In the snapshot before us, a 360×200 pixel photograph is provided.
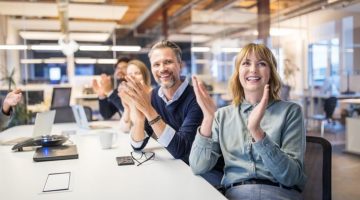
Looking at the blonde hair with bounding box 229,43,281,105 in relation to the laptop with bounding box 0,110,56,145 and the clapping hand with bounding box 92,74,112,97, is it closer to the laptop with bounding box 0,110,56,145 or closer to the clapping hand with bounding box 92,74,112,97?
the laptop with bounding box 0,110,56,145

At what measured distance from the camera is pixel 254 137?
4.09 ft

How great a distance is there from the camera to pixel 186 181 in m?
1.29

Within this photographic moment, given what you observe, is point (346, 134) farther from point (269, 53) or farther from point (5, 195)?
point (5, 195)

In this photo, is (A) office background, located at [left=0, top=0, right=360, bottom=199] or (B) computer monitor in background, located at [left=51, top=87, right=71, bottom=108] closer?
(B) computer monitor in background, located at [left=51, top=87, right=71, bottom=108]

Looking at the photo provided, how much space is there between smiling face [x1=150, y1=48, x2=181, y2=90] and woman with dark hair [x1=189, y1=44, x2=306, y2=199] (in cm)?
47

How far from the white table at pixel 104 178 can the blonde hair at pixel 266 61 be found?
442 mm

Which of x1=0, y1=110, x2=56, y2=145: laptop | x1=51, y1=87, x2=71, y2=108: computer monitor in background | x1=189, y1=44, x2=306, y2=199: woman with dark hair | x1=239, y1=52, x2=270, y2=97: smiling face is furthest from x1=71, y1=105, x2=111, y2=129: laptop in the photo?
x1=239, y1=52, x2=270, y2=97: smiling face

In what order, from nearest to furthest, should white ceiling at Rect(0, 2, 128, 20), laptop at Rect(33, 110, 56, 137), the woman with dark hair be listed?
the woman with dark hair < laptop at Rect(33, 110, 56, 137) < white ceiling at Rect(0, 2, 128, 20)

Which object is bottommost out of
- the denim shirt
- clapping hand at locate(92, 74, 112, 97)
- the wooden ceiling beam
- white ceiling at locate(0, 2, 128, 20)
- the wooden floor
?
the wooden floor

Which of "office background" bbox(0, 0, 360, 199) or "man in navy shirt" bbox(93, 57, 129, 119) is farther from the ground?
"office background" bbox(0, 0, 360, 199)

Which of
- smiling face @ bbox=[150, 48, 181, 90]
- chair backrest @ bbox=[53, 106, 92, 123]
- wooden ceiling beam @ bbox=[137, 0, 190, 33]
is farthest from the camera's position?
wooden ceiling beam @ bbox=[137, 0, 190, 33]

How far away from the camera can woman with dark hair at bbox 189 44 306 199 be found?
1.26 meters

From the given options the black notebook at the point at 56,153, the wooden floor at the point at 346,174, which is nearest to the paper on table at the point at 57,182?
the black notebook at the point at 56,153

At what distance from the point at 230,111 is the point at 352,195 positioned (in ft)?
6.97
